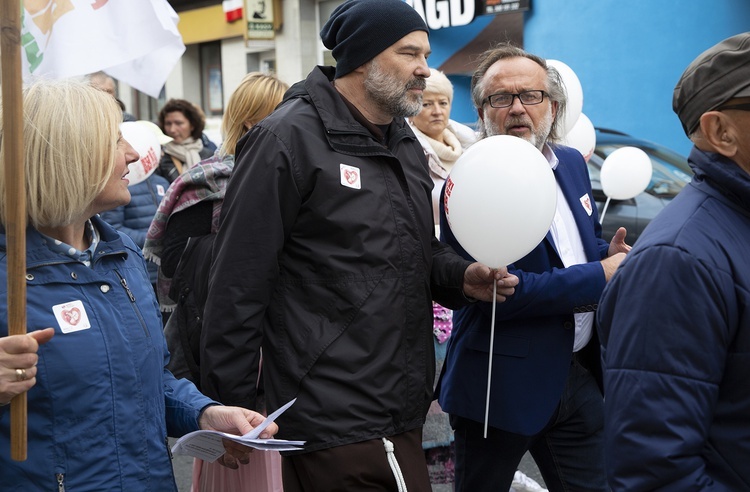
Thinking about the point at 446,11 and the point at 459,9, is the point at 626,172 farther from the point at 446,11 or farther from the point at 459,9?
the point at 446,11

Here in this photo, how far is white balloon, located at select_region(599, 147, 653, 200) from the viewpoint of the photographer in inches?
228

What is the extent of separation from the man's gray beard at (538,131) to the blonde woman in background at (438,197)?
2.44 ft

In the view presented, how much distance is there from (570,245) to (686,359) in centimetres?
146

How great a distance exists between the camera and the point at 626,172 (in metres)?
5.79

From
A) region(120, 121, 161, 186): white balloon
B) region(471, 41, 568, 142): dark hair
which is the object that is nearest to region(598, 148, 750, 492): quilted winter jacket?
region(471, 41, 568, 142): dark hair

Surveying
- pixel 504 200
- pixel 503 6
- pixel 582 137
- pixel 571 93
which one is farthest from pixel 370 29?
pixel 503 6

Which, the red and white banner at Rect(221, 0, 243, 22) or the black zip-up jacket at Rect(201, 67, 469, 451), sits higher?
the red and white banner at Rect(221, 0, 243, 22)

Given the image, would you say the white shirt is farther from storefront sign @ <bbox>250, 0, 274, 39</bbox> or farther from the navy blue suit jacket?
storefront sign @ <bbox>250, 0, 274, 39</bbox>

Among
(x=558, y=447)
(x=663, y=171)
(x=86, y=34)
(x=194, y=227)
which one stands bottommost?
(x=558, y=447)

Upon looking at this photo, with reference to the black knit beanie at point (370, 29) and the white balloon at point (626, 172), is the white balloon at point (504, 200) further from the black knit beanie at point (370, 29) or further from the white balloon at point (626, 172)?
the white balloon at point (626, 172)

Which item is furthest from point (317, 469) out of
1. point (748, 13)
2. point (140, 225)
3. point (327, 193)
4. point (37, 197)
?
point (748, 13)

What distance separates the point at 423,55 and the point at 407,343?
964 millimetres

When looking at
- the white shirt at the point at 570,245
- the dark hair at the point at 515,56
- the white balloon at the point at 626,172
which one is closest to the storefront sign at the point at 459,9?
the white balloon at the point at 626,172

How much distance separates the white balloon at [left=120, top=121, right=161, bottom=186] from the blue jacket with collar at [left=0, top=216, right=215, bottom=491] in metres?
3.63
